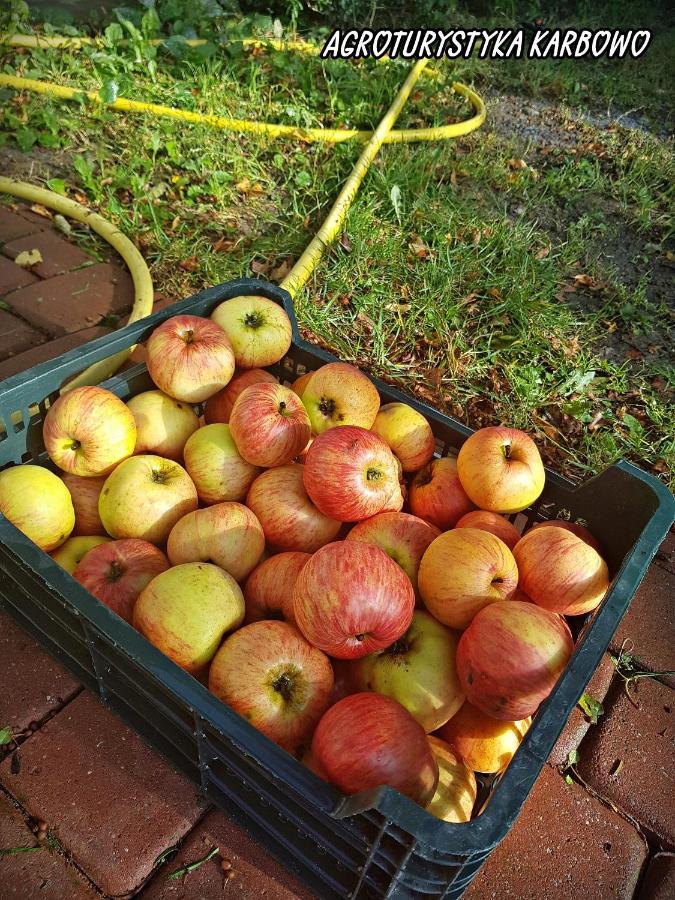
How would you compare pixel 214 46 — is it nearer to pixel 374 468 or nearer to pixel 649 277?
pixel 649 277

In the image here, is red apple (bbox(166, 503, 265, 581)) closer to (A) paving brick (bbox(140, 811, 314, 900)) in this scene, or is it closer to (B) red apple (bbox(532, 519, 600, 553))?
(A) paving brick (bbox(140, 811, 314, 900))

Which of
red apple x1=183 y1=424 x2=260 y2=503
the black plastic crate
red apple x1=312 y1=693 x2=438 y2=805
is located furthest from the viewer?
red apple x1=183 y1=424 x2=260 y2=503

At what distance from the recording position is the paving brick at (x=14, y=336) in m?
2.71

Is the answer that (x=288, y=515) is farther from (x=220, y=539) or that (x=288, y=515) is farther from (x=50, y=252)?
(x=50, y=252)

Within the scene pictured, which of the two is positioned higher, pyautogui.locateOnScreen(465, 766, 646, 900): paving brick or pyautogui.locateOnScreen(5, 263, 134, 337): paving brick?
pyautogui.locateOnScreen(5, 263, 134, 337): paving brick

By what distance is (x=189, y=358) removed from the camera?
6.38 feet

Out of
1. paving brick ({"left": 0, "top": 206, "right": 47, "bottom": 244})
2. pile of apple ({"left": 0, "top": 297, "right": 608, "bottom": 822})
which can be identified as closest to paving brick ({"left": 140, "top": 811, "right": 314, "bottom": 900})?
pile of apple ({"left": 0, "top": 297, "right": 608, "bottom": 822})

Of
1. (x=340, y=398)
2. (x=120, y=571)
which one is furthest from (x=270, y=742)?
(x=340, y=398)

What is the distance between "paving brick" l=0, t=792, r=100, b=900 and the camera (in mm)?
1413

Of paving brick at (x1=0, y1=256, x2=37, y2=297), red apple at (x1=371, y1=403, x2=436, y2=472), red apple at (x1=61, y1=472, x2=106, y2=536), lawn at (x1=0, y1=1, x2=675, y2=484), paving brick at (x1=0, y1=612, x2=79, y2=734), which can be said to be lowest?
paving brick at (x1=0, y1=612, x2=79, y2=734)

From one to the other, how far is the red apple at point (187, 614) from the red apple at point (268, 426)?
0.41 metres

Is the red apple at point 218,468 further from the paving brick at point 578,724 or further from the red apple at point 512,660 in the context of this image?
the paving brick at point 578,724

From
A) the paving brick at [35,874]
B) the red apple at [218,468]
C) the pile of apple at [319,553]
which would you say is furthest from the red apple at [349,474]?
the paving brick at [35,874]

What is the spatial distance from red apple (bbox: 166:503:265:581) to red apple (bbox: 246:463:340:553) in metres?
0.07
